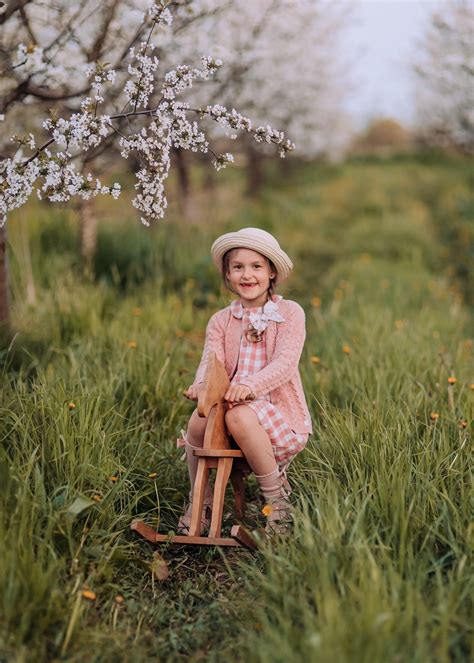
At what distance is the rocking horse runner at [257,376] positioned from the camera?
2879 mm

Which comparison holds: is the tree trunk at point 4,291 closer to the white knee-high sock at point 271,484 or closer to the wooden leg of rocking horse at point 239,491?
the wooden leg of rocking horse at point 239,491

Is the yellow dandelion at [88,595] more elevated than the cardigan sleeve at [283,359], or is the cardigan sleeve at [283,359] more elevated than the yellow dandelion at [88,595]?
the cardigan sleeve at [283,359]

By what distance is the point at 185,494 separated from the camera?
3.35 m

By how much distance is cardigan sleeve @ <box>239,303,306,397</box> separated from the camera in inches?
116

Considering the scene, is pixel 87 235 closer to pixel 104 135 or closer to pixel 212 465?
pixel 104 135

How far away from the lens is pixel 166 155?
9.96 feet

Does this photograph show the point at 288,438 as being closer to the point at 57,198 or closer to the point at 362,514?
the point at 362,514

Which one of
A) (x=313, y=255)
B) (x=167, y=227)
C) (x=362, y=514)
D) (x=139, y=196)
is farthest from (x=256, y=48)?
(x=362, y=514)

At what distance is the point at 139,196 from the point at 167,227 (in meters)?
4.51

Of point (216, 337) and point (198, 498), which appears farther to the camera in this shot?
point (216, 337)

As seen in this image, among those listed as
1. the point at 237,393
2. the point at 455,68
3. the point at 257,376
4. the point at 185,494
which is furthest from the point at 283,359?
the point at 455,68

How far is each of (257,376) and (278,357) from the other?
0.15m

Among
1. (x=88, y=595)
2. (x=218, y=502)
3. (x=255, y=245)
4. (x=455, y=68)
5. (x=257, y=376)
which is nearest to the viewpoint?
(x=88, y=595)

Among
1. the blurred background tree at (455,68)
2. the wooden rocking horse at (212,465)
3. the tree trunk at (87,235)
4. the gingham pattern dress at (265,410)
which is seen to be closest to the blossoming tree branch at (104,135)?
the gingham pattern dress at (265,410)
